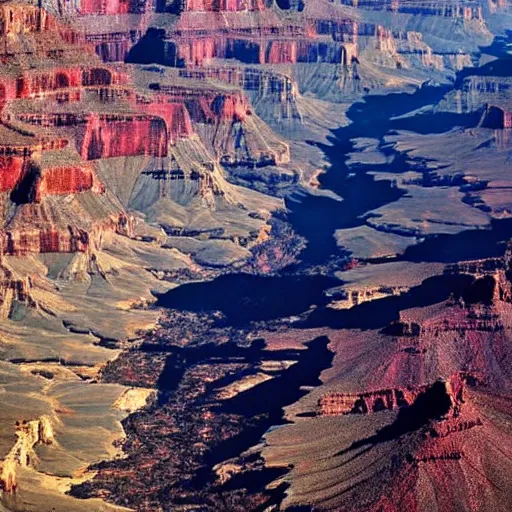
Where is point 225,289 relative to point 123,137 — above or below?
below

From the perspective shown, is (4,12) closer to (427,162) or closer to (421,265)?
(421,265)

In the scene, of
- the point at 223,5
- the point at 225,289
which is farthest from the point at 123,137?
the point at 223,5

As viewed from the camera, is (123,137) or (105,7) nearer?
(123,137)

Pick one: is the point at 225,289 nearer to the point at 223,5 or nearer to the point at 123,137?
the point at 123,137

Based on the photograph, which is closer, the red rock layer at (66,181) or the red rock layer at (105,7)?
the red rock layer at (66,181)

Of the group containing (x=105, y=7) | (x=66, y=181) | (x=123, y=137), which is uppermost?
(x=105, y=7)

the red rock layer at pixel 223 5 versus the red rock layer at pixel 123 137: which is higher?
the red rock layer at pixel 223 5

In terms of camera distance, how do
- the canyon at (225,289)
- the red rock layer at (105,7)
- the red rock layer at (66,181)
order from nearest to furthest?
the canyon at (225,289)
the red rock layer at (66,181)
the red rock layer at (105,7)

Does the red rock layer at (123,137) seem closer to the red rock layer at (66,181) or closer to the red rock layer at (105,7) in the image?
the red rock layer at (66,181)

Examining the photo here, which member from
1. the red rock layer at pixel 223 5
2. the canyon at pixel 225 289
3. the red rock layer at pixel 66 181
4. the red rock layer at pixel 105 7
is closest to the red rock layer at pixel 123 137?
the canyon at pixel 225 289

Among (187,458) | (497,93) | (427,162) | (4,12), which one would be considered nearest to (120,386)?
(187,458)
